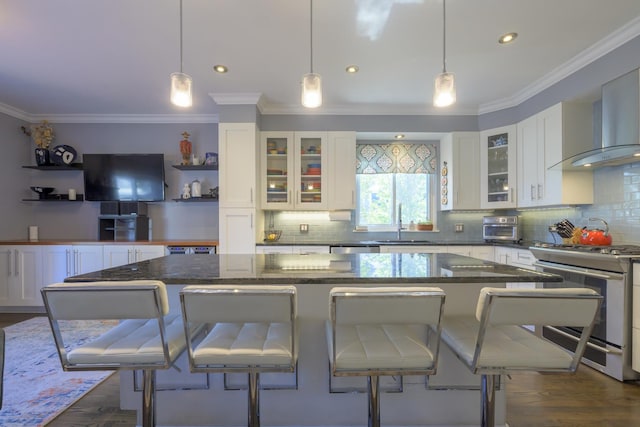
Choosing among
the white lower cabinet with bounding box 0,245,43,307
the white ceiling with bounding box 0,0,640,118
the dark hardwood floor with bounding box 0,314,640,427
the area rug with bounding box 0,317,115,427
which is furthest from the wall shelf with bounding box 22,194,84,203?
the dark hardwood floor with bounding box 0,314,640,427

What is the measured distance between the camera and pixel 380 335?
1.34 meters

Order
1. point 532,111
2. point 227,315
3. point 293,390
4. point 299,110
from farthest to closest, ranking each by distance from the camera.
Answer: point 299,110 → point 532,111 → point 293,390 → point 227,315

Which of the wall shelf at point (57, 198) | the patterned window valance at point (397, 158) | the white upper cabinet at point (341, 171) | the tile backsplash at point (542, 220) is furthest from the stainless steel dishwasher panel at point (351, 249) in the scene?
the wall shelf at point (57, 198)

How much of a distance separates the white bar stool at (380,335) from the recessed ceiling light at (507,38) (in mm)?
2454

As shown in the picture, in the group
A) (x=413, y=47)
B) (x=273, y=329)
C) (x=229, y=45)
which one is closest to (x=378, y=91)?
(x=413, y=47)

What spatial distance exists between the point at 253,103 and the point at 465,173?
9.38 ft

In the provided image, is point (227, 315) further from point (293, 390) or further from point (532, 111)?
point (532, 111)

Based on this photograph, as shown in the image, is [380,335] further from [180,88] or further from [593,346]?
[593,346]

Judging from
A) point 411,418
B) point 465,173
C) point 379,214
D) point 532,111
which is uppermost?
point 532,111

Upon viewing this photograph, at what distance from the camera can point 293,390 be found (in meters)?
1.69

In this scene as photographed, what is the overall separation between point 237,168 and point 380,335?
2854 millimetres

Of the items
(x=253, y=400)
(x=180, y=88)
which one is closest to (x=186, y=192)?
(x=180, y=88)

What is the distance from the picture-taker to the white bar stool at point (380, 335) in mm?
1090

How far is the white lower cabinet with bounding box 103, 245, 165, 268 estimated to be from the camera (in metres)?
3.76
